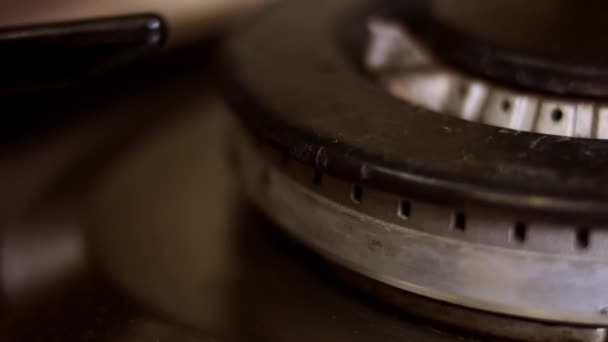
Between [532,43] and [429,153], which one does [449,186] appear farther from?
[532,43]

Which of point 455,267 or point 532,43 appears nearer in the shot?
point 455,267

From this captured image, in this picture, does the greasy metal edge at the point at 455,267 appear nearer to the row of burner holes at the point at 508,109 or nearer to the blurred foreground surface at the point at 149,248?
the blurred foreground surface at the point at 149,248

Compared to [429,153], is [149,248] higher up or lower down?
lower down

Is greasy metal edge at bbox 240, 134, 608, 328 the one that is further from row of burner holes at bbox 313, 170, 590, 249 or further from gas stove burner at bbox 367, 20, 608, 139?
gas stove burner at bbox 367, 20, 608, 139

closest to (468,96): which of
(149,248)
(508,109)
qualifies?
(508,109)

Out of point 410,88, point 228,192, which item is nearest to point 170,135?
point 228,192

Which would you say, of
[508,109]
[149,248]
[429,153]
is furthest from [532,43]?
[149,248]

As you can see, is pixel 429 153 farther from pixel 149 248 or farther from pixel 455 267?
pixel 149 248
